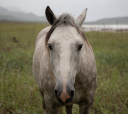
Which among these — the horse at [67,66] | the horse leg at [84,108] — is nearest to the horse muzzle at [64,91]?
the horse at [67,66]

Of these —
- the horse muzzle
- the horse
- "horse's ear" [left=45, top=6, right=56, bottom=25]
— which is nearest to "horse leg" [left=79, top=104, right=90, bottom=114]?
the horse

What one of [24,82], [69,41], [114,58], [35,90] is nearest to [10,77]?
[24,82]

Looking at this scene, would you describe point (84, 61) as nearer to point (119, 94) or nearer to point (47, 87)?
point (47, 87)

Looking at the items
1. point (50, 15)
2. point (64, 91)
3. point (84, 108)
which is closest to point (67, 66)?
point (64, 91)

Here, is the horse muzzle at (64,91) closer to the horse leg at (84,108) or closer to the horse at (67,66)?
the horse at (67,66)

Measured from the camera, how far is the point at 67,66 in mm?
1453

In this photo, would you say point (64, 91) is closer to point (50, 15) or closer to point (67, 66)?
point (67, 66)

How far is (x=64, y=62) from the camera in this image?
1468mm

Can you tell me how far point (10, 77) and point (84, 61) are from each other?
2.87m

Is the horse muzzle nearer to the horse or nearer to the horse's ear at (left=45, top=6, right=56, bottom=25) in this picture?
the horse

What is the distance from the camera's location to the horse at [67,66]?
143cm

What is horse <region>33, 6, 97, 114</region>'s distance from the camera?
4.68 feet

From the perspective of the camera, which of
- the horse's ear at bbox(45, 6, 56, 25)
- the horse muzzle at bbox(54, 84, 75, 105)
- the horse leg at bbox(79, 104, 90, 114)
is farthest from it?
the horse leg at bbox(79, 104, 90, 114)

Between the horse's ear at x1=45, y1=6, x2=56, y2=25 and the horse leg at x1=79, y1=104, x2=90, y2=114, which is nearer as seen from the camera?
the horse's ear at x1=45, y1=6, x2=56, y2=25
